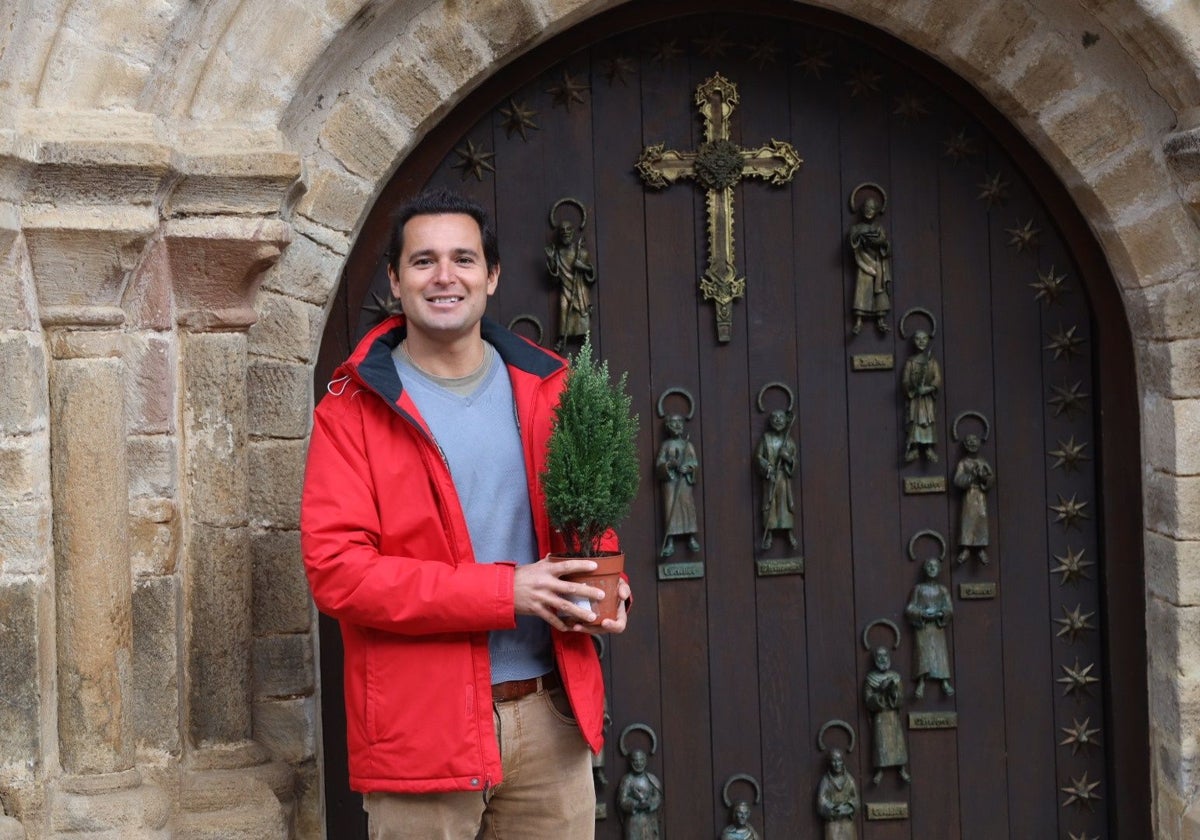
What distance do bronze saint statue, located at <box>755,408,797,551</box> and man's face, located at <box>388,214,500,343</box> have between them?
1.22 metres

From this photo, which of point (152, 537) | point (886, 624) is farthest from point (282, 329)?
point (886, 624)

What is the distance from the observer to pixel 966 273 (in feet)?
12.7

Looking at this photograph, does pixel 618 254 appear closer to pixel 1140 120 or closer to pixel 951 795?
pixel 1140 120

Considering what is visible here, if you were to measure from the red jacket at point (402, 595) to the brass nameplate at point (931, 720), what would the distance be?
1.40 m

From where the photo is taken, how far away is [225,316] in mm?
3266

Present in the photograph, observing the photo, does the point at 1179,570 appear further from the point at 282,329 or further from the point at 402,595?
the point at 282,329

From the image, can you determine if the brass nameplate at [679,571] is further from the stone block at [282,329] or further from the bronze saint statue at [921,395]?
the stone block at [282,329]

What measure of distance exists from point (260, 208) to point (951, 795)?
228 cm

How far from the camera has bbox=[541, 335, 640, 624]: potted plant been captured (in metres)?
2.61

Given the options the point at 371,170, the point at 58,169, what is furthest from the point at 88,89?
the point at 371,170

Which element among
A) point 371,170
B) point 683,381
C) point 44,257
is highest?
point 371,170

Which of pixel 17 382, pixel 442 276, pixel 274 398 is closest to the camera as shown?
pixel 442 276

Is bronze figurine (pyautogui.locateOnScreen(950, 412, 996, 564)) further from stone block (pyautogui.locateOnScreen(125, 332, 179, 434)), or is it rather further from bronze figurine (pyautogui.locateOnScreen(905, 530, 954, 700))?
stone block (pyautogui.locateOnScreen(125, 332, 179, 434))

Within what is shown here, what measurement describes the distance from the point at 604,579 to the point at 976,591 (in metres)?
1.58
